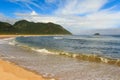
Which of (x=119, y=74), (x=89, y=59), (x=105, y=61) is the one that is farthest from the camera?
(x=89, y=59)

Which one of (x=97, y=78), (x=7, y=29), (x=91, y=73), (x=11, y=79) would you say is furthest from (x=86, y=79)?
(x=7, y=29)

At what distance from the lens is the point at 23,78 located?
896cm

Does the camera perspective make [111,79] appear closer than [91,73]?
Yes

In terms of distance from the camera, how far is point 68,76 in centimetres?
1021

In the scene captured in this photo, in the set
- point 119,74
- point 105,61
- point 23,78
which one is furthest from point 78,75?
point 105,61

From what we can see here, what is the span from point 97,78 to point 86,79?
61 cm

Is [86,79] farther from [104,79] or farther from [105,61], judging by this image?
[105,61]

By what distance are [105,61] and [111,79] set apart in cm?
628

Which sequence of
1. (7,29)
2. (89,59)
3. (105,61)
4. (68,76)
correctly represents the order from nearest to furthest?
1. (68,76)
2. (105,61)
3. (89,59)
4. (7,29)

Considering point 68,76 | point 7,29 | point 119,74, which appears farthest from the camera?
point 7,29

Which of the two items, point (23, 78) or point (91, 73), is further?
point (91, 73)

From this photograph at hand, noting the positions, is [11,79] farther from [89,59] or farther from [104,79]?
[89,59]

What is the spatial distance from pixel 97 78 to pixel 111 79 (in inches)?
25.5

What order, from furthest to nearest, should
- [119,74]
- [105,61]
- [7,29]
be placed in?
1. [7,29]
2. [105,61]
3. [119,74]
